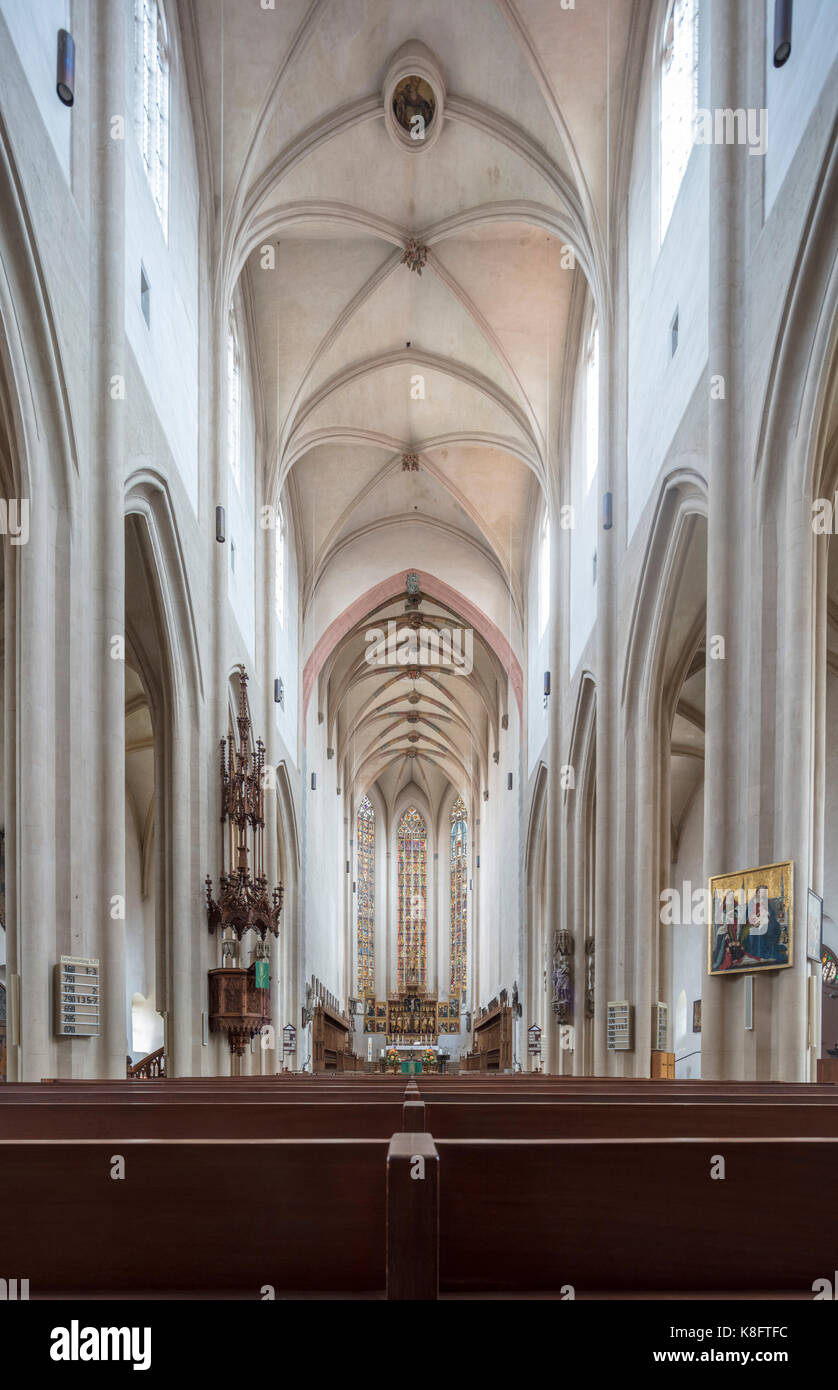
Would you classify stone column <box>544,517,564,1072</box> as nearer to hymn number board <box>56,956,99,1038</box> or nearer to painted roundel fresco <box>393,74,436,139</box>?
painted roundel fresco <box>393,74,436,139</box>

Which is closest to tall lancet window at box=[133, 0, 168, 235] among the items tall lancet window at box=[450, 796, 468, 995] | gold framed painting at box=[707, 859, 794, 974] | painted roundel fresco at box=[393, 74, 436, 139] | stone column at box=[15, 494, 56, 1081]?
painted roundel fresco at box=[393, 74, 436, 139]

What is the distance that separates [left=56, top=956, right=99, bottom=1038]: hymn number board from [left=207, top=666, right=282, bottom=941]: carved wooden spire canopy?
210 inches

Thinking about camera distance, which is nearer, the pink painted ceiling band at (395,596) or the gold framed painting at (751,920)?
the gold framed painting at (751,920)

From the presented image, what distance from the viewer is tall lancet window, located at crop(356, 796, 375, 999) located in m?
46.7

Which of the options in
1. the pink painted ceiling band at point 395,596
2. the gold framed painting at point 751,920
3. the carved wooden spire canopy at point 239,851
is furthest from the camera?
the pink painted ceiling band at point 395,596

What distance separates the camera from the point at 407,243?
18172 mm

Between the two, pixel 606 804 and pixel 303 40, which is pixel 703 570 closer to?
pixel 606 804

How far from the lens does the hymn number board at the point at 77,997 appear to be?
810cm

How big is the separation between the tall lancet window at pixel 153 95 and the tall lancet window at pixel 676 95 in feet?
18.5

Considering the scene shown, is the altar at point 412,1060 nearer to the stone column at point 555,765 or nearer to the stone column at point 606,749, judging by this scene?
the stone column at point 555,765

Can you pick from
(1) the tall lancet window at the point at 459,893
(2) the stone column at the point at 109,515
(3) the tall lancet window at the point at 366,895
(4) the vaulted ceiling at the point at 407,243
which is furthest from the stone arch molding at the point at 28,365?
(1) the tall lancet window at the point at 459,893

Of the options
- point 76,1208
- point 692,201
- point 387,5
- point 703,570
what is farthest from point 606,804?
point 76,1208

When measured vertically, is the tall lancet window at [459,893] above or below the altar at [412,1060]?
above
